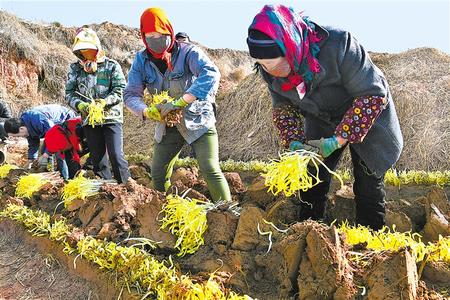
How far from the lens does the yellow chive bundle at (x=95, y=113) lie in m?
4.44

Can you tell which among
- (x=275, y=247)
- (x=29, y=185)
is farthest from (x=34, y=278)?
(x=275, y=247)

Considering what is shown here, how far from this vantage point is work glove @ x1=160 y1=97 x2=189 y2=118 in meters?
3.46

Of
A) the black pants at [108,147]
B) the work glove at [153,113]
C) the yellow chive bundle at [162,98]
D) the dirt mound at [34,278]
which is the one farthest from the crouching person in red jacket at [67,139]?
the work glove at [153,113]

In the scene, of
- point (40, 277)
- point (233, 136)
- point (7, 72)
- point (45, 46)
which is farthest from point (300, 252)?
point (45, 46)

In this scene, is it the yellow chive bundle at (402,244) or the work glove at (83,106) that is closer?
the yellow chive bundle at (402,244)

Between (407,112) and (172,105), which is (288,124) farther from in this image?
(407,112)

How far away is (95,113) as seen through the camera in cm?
444

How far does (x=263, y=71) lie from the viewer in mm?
2783

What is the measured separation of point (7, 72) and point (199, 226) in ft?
44.3

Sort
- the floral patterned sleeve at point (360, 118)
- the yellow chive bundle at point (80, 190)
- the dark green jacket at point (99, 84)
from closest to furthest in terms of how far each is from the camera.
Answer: the floral patterned sleeve at point (360, 118) < the yellow chive bundle at point (80, 190) < the dark green jacket at point (99, 84)

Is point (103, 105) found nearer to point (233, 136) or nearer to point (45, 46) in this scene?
point (233, 136)

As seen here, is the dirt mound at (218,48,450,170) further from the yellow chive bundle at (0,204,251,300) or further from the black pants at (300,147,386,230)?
the yellow chive bundle at (0,204,251,300)

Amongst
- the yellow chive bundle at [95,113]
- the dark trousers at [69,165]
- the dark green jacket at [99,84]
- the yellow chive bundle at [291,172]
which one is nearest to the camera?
the yellow chive bundle at [291,172]

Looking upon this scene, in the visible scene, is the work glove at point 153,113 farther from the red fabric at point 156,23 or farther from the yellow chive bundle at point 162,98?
the red fabric at point 156,23
